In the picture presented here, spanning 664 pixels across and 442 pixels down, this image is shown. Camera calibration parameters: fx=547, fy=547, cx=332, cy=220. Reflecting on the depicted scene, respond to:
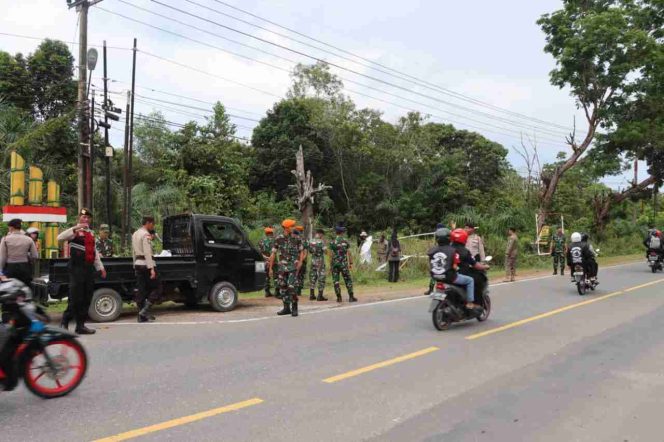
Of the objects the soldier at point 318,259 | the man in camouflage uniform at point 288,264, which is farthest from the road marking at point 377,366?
the soldier at point 318,259

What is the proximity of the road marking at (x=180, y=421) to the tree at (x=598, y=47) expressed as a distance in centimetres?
2508

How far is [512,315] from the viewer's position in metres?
10.5

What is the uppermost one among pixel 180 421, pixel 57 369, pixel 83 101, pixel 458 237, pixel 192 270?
pixel 83 101

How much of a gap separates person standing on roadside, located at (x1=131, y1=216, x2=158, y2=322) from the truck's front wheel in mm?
1370

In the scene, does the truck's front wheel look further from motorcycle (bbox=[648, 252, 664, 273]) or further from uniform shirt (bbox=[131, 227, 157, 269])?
motorcycle (bbox=[648, 252, 664, 273])

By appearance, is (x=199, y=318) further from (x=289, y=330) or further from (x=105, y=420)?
(x=105, y=420)

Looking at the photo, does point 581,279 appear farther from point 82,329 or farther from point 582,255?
point 82,329

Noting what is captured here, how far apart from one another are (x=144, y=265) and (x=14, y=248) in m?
2.03

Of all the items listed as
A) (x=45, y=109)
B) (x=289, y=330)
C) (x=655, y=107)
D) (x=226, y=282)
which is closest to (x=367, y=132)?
(x=655, y=107)

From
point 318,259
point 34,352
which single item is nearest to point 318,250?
point 318,259

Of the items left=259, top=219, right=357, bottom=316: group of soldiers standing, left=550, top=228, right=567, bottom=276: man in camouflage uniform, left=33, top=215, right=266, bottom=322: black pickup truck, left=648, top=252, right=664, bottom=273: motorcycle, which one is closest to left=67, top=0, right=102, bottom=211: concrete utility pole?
left=33, top=215, right=266, bottom=322: black pickup truck

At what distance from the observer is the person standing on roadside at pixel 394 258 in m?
17.5

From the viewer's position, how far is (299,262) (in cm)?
1081

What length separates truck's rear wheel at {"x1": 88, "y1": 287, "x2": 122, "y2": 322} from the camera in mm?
9773
